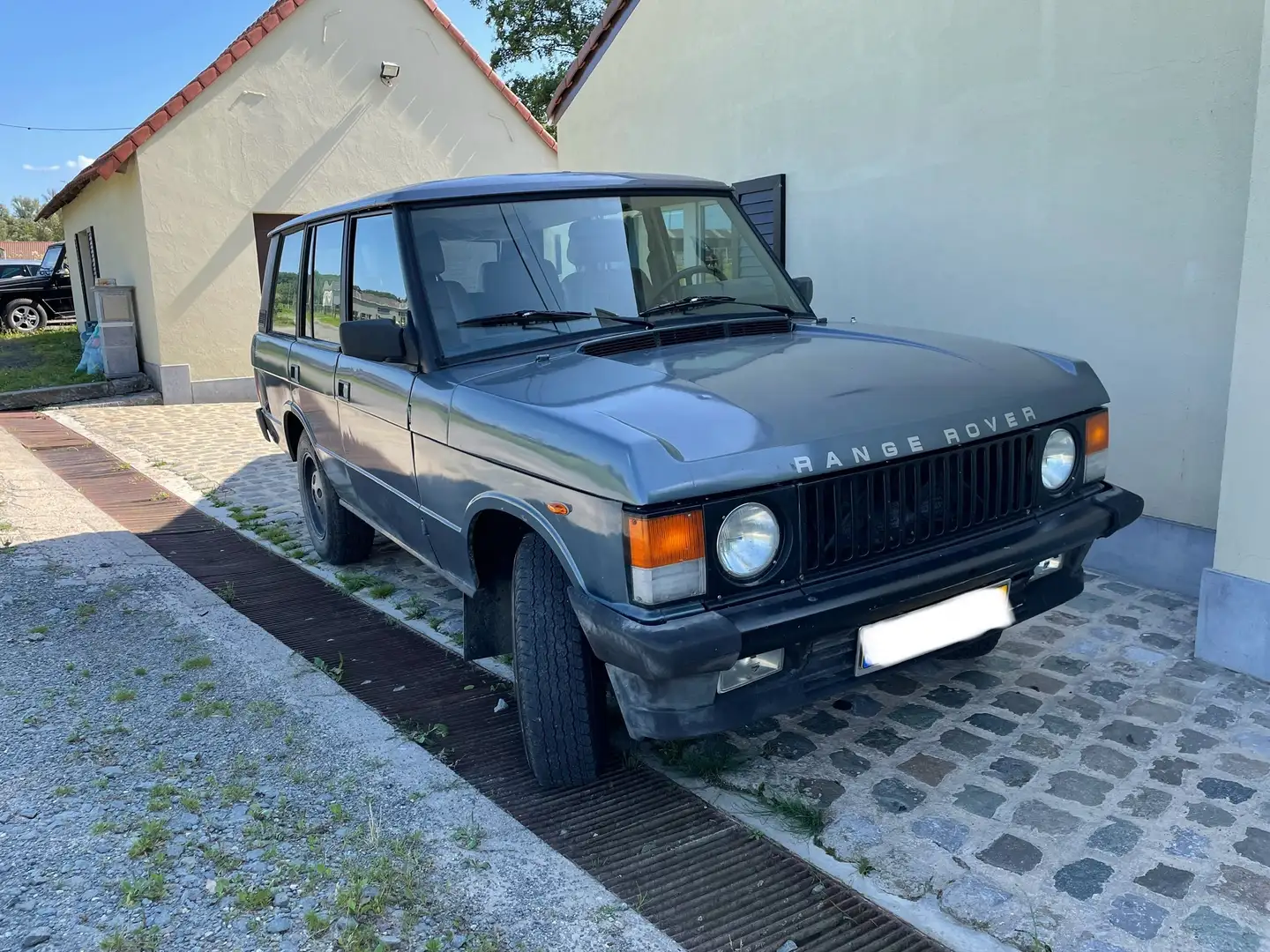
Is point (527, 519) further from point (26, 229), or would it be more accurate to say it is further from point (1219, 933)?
point (26, 229)

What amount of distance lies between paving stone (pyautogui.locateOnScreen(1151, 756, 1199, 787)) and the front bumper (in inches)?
33.3

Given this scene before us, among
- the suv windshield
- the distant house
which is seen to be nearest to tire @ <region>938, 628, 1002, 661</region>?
the suv windshield

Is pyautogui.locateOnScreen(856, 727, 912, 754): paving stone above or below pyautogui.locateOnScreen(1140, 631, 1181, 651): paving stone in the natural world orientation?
below

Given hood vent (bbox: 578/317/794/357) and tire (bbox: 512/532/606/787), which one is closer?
tire (bbox: 512/532/606/787)

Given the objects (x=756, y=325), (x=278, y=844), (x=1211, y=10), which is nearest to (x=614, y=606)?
(x=278, y=844)

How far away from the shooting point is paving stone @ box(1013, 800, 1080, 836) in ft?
9.29

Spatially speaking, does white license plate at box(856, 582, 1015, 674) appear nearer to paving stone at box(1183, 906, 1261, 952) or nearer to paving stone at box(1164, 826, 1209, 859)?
paving stone at box(1164, 826, 1209, 859)

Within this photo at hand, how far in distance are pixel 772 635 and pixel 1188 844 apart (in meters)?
→ 1.44

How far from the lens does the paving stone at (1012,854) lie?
2.67 m

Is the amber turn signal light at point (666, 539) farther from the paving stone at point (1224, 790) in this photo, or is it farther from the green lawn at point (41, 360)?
the green lawn at point (41, 360)

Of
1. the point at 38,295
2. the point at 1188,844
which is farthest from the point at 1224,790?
the point at 38,295

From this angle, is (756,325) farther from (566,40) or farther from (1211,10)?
(566,40)

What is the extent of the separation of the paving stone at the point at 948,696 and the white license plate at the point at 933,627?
2.33 feet

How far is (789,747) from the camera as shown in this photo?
3365 mm
